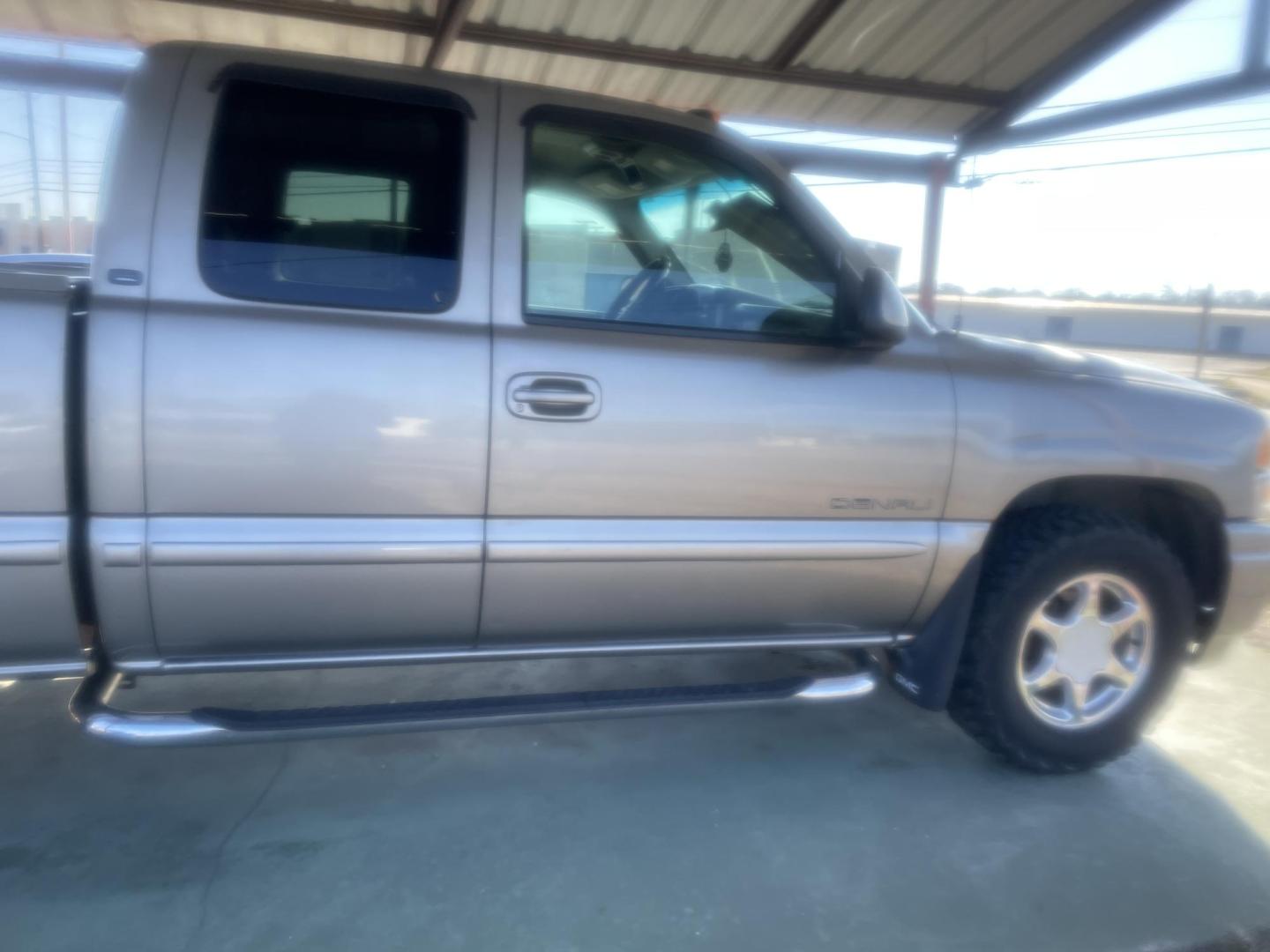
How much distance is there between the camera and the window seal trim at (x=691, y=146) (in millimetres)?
2570

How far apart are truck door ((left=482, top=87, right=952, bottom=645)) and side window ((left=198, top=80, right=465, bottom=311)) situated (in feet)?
0.58

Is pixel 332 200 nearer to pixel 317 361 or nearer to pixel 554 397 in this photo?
pixel 317 361

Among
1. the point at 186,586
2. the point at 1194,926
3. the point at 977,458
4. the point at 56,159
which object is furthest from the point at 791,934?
the point at 56,159

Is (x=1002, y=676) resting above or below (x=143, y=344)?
below

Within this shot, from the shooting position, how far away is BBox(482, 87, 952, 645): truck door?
2529mm

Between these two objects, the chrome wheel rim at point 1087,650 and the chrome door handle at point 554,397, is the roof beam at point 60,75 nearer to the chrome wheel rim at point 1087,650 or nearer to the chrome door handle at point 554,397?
the chrome door handle at point 554,397

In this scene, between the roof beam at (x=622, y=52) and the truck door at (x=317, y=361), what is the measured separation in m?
2.65

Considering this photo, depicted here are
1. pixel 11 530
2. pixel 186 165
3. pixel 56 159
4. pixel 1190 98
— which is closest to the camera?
pixel 11 530

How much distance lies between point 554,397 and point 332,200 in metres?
0.78

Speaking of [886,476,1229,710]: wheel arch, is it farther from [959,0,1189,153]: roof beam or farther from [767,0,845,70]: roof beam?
[959,0,1189,153]: roof beam

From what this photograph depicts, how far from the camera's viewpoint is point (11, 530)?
2.19 metres

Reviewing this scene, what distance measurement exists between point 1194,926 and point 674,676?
1936 mm

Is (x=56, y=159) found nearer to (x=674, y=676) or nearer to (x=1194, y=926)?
(x=674, y=676)

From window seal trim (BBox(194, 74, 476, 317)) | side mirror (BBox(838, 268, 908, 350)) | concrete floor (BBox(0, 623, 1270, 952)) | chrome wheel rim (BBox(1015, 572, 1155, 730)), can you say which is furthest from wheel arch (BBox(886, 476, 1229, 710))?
window seal trim (BBox(194, 74, 476, 317))
